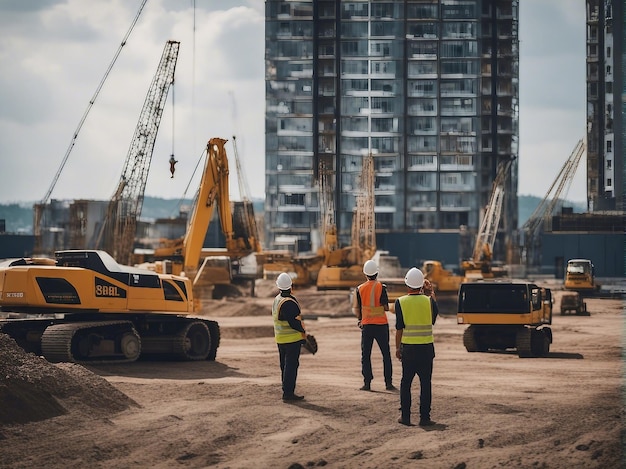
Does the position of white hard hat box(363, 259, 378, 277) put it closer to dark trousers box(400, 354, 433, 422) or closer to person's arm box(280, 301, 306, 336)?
person's arm box(280, 301, 306, 336)

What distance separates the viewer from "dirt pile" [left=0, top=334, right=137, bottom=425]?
1906 cm

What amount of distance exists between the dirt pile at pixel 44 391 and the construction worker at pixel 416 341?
15.6ft

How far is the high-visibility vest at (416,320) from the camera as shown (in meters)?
19.0

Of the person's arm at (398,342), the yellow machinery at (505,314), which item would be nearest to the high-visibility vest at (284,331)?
the person's arm at (398,342)

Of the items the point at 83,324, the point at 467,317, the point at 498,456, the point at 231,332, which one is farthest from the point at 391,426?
the point at 231,332

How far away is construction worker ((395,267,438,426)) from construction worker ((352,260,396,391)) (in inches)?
164

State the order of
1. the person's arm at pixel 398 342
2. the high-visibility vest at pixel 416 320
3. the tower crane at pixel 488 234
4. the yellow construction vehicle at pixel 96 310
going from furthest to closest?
the tower crane at pixel 488 234
the yellow construction vehicle at pixel 96 310
the person's arm at pixel 398 342
the high-visibility vest at pixel 416 320

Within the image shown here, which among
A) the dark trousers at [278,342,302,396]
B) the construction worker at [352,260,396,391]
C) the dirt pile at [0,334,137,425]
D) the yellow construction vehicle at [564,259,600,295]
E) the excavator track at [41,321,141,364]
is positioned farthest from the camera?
the yellow construction vehicle at [564,259,600,295]

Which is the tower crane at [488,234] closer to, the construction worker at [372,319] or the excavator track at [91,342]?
the excavator track at [91,342]

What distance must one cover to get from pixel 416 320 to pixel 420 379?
910 mm

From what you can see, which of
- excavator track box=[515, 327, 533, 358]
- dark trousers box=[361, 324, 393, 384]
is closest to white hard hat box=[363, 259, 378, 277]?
dark trousers box=[361, 324, 393, 384]

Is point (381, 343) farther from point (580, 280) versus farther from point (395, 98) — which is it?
point (395, 98)

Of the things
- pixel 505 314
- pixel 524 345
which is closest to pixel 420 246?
pixel 505 314

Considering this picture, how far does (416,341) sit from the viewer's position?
1897cm
